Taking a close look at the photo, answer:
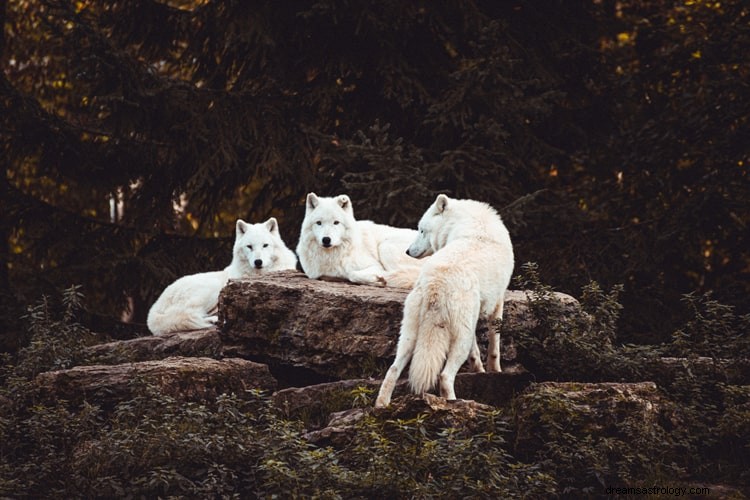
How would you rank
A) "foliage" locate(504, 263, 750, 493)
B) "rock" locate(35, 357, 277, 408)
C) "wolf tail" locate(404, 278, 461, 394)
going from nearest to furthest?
"foliage" locate(504, 263, 750, 493) → "wolf tail" locate(404, 278, 461, 394) → "rock" locate(35, 357, 277, 408)

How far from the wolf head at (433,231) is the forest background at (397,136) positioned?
11.9 ft

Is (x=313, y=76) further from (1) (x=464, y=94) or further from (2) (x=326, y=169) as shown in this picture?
(1) (x=464, y=94)

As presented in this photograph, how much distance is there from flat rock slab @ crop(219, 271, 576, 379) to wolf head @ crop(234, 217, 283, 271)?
1.65 metres

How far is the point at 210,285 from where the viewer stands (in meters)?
10.8

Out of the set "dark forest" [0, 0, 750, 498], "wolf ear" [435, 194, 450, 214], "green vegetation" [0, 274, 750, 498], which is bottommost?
"green vegetation" [0, 274, 750, 498]

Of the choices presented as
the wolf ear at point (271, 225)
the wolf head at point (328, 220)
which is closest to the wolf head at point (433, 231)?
the wolf head at point (328, 220)

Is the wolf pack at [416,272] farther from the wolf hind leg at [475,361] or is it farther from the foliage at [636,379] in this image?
the foliage at [636,379]

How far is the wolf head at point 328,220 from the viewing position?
9.41 metres

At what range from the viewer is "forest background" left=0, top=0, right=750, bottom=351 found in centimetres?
1306

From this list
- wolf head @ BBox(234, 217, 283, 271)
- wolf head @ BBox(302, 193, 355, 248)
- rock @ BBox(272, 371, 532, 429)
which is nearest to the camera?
rock @ BBox(272, 371, 532, 429)

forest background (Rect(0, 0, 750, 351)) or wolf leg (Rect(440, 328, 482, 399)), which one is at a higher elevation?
forest background (Rect(0, 0, 750, 351))

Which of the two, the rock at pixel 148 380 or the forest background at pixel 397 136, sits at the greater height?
the forest background at pixel 397 136

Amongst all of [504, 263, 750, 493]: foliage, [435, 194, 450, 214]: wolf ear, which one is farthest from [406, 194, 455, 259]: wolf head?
[504, 263, 750, 493]: foliage

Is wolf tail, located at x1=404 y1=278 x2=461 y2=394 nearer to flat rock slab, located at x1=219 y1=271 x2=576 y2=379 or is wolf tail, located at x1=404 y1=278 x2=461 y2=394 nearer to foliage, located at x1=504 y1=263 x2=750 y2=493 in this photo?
foliage, located at x1=504 y1=263 x2=750 y2=493
